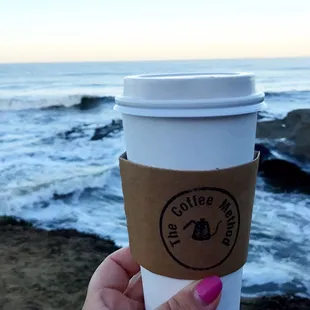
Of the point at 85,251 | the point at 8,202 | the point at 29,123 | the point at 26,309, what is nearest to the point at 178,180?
the point at 26,309

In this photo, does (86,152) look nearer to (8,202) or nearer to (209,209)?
(8,202)

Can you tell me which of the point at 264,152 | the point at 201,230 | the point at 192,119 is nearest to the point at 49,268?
the point at 201,230

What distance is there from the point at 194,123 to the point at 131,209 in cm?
33

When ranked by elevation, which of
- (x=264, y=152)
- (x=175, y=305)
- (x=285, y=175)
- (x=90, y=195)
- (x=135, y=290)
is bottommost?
(x=90, y=195)

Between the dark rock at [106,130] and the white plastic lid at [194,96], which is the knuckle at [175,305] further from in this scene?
the dark rock at [106,130]

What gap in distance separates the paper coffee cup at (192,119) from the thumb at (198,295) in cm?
32

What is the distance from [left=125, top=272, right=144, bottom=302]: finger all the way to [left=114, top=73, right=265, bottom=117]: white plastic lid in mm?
761

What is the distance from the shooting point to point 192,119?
1.16 m

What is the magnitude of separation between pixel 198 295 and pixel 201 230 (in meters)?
0.18

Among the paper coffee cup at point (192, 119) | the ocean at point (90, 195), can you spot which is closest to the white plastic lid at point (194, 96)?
the paper coffee cup at point (192, 119)

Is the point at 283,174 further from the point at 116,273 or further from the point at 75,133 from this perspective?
the point at 116,273

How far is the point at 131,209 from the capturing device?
4.43 ft

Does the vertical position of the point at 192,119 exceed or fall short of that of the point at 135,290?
it exceeds it

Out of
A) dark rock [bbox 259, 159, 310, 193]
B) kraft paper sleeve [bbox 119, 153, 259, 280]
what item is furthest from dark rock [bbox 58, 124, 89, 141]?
kraft paper sleeve [bbox 119, 153, 259, 280]
